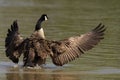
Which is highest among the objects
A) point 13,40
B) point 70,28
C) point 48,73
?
point 70,28

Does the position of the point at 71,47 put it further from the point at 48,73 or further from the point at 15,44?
the point at 15,44

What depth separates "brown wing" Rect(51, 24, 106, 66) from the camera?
17.0 m

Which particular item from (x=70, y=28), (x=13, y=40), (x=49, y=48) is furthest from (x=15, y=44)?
(x=70, y=28)

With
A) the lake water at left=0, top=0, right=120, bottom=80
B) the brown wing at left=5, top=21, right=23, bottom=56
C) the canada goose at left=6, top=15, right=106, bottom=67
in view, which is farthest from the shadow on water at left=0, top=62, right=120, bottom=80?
the brown wing at left=5, top=21, right=23, bottom=56

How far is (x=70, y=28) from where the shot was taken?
78.1 feet

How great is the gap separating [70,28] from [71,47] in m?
6.68

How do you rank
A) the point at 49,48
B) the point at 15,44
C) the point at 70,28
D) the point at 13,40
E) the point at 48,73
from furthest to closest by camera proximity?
the point at 70,28
the point at 13,40
the point at 15,44
the point at 49,48
the point at 48,73

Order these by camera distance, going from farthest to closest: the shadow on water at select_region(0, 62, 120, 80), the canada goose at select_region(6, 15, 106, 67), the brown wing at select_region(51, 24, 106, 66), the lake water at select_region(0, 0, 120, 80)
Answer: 1. the brown wing at select_region(51, 24, 106, 66)
2. the canada goose at select_region(6, 15, 106, 67)
3. the lake water at select_region(0, 0, 120, 80)
4. the shadow on water at select_region(0, 62, 120, 80)

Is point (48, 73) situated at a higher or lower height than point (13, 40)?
lower

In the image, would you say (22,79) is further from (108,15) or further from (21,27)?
(108,15)

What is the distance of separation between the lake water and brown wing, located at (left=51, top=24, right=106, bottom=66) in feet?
0.81

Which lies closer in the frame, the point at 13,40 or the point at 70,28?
the point at 13,40

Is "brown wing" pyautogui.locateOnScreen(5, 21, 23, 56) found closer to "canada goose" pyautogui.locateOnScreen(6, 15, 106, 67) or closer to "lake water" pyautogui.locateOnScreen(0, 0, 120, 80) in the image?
"canada goose" pyautogui.locateOnScreen(6, 15, 106, 67)

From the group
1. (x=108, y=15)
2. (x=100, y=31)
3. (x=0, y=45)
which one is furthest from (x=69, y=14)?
(x=100, y=31)
